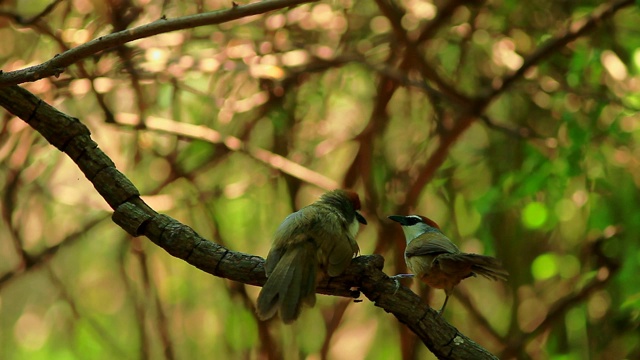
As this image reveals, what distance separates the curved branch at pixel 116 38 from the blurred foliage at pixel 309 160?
217 centimetres

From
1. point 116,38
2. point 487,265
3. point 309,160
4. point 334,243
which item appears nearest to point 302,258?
point 334,243

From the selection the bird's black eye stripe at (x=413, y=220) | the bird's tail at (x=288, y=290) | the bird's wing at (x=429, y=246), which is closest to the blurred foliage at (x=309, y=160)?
the bird's black eye stripe at (x=413, y=220)

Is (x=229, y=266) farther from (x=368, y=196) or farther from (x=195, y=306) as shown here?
(x=195, y=306)

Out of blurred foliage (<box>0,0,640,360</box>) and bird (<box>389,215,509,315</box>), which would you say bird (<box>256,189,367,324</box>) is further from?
blurred foliage (<box>0,0,640,360</box>)

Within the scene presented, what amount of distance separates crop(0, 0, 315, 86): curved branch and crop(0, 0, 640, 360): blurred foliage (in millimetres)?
2173

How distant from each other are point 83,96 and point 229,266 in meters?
2.96

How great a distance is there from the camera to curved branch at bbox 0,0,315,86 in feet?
6.31

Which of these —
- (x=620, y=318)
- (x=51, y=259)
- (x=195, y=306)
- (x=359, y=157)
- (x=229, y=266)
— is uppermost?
(x=229, y=266)

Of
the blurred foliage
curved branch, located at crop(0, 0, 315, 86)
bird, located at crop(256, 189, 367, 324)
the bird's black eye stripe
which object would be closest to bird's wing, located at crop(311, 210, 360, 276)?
bird, located at crop(256, 189, 367, 324)

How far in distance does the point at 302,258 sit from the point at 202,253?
0.25 metres

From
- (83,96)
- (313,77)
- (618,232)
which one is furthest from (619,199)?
(83,96)

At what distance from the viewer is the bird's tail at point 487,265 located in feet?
6.55

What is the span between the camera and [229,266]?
76.5 inches

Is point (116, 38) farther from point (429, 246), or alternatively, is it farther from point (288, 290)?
point (429, 246)
